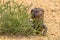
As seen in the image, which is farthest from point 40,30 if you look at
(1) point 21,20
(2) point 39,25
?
(1) point 21,20

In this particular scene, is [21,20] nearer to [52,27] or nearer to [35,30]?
[35,30]

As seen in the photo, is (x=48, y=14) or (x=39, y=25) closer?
(x=39, y=25)

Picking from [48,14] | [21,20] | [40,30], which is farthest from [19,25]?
[48,14]

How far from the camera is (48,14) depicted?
901 centimetres

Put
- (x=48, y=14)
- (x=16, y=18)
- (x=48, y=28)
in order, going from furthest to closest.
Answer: (x=48, y=14), (x=48, y=28), (x=16, y=18)

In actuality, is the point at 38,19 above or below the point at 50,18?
above

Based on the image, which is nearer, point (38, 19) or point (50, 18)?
point (38, 19)

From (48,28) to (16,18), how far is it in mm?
983

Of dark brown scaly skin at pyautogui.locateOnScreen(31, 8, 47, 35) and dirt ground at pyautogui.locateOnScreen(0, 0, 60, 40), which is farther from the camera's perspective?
dark brown scaly skin at pyautogui.locateOnScreen(31, 8, 47, 35)

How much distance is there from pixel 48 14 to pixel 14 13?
5.31 feet

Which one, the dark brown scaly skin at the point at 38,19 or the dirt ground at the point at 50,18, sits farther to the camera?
the dark brown scaly skin at the point at 38,19

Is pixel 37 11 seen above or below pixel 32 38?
above

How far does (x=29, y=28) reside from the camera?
7.60 meters

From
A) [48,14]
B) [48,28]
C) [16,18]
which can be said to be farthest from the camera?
[48,14]
